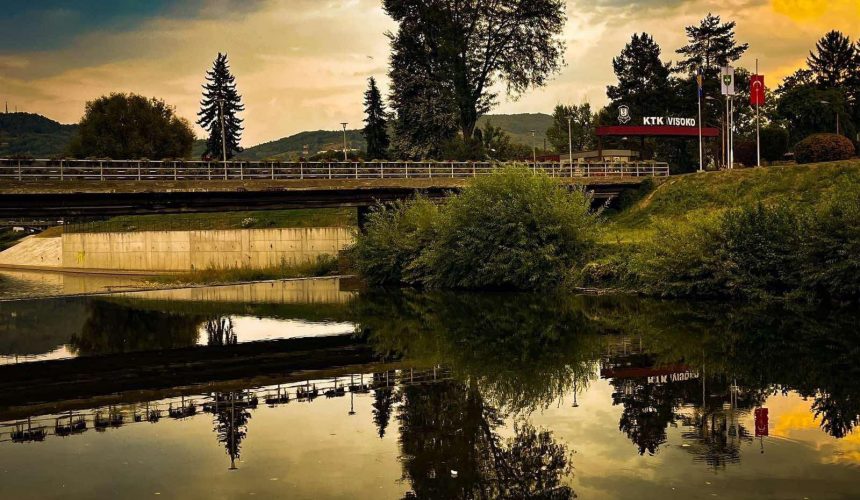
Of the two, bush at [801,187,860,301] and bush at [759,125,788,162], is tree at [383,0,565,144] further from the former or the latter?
bush at [801,187,860,301]

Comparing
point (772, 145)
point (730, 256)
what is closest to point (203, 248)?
point (730, 256)

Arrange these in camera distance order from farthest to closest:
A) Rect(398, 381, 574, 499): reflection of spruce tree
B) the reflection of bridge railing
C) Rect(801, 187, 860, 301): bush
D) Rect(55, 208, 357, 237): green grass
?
Rect(55, 208, 357, 237): green grass
Rect(801, 187, 860, 301): bush
the reflection of bridge railing
Rect(398, 381, 574, 499): reflection of spruce tree

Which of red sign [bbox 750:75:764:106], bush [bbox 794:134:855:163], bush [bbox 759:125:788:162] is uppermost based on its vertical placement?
red sign [bbox 750:75:764:106]

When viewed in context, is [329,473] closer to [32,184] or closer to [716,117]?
[32,184]

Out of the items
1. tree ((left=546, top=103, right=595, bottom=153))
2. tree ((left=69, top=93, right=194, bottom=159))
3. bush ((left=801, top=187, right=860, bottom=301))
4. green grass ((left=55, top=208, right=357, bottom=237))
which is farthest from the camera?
tree ((left=546, top=103, right=595, bottom=153))

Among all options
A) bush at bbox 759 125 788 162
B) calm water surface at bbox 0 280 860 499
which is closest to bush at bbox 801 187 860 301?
calm water surface at bbox 0 280 860 499

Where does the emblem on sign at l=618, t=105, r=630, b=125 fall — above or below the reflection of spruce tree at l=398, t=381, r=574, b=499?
above

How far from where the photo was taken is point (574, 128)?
511 ft

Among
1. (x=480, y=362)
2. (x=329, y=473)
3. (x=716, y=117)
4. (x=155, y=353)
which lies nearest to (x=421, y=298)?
(x=155, y=353)

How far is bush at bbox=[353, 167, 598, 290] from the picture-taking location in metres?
43.5

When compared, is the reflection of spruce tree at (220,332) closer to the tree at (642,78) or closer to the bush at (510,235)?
the bush at (510,235)

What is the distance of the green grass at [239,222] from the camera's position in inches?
3142

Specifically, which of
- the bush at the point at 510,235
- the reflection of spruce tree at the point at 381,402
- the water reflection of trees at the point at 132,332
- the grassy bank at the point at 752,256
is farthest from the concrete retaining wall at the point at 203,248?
the reflection of spruce tree at the point at 381,402

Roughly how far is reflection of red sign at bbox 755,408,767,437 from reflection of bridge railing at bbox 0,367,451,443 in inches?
298
